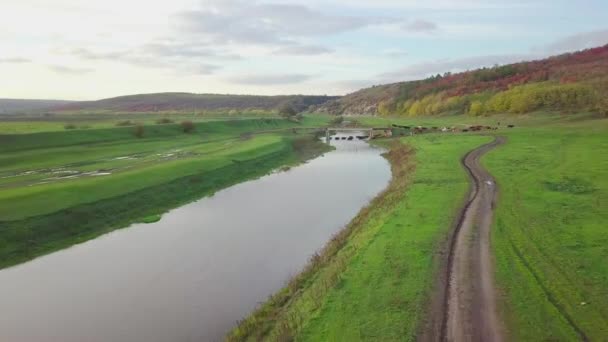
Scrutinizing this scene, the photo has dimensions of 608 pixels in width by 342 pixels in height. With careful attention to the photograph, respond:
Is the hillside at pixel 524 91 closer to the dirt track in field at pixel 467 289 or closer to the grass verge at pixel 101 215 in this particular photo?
the dirt track in field at pixel 467 289

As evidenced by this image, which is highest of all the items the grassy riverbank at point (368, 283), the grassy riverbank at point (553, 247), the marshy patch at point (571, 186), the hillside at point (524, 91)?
the hillside at point (524, 91)

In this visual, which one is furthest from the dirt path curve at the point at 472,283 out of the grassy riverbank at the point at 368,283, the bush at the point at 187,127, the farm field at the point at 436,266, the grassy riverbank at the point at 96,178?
the bush at the point at 187,127

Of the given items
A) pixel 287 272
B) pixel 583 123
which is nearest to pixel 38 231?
pixel 287 272

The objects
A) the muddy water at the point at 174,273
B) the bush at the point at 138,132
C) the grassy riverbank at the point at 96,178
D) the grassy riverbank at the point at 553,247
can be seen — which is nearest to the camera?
the grassy riverbank at the point at 553,247

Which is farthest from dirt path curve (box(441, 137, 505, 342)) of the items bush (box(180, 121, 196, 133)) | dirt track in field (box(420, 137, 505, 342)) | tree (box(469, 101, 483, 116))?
tree (box(469, 101, 483, 116))

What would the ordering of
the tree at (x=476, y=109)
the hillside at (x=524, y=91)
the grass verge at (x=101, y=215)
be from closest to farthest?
the grass verge at (x=101, y=215), the hillside at (x=524, y=91), the tree at (x=476, y=109)

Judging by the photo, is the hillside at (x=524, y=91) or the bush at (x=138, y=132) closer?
the bush at (x=138, y=132)

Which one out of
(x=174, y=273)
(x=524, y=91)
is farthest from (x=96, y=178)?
(x=524, y=91)
